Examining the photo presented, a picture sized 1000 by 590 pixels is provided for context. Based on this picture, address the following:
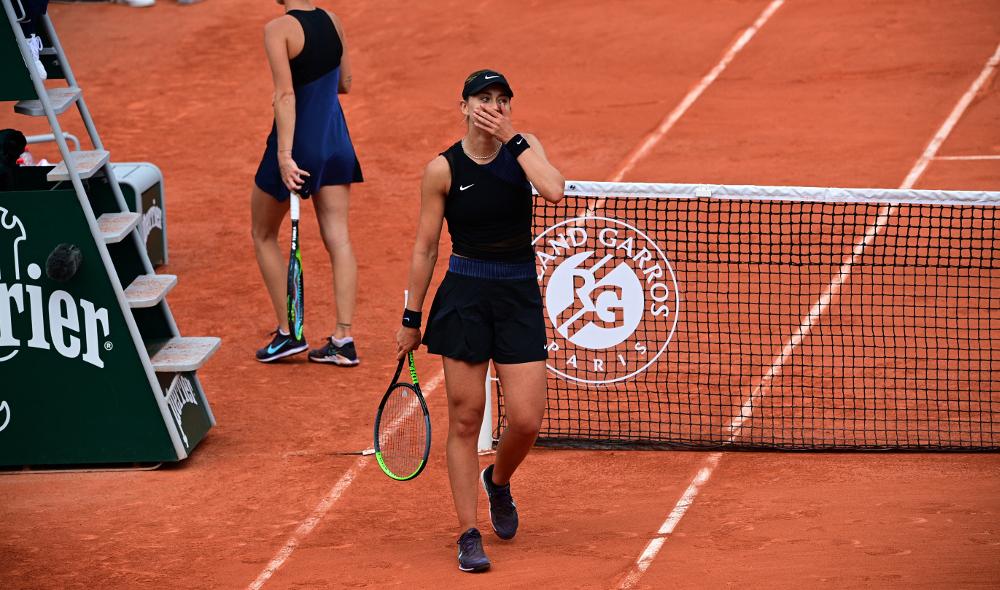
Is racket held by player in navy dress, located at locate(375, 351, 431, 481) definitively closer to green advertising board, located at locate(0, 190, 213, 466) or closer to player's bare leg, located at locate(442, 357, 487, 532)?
player's bare leg, located at locate(442, 357, 487, 532)

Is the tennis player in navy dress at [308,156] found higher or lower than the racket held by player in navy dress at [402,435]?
higher

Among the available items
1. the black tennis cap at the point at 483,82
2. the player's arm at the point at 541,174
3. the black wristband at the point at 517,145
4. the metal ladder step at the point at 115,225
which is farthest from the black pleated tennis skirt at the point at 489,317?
the metal ladder step at the point at 115,225

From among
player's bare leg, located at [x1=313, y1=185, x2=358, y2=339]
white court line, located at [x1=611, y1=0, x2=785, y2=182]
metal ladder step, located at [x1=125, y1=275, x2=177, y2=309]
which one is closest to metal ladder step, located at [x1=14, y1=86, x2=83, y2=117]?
metal ladder step, located at [x1=125, y1=275, x2=177, y2=309]

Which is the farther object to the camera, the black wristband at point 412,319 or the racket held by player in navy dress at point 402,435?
the racket held by player in navy dress at point 402,435

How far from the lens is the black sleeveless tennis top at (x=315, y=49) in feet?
27.2

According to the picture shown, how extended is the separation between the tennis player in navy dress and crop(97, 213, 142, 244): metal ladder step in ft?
4.04

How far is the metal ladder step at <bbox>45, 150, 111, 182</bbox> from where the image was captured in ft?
22.6

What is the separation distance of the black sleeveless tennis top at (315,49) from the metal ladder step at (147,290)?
1727 mm

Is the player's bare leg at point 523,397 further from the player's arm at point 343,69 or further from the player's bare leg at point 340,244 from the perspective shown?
the player's arm at point 343,69

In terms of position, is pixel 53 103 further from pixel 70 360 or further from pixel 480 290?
pixel 480 290

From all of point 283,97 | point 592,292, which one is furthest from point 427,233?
point 283,97

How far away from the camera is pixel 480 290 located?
584 cm

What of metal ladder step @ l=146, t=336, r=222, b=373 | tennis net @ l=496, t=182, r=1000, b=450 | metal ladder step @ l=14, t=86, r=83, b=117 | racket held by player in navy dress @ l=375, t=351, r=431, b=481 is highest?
metal ladder step @ l=14, t=86, r=83, b=117

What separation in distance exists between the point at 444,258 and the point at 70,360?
14.3 feet
